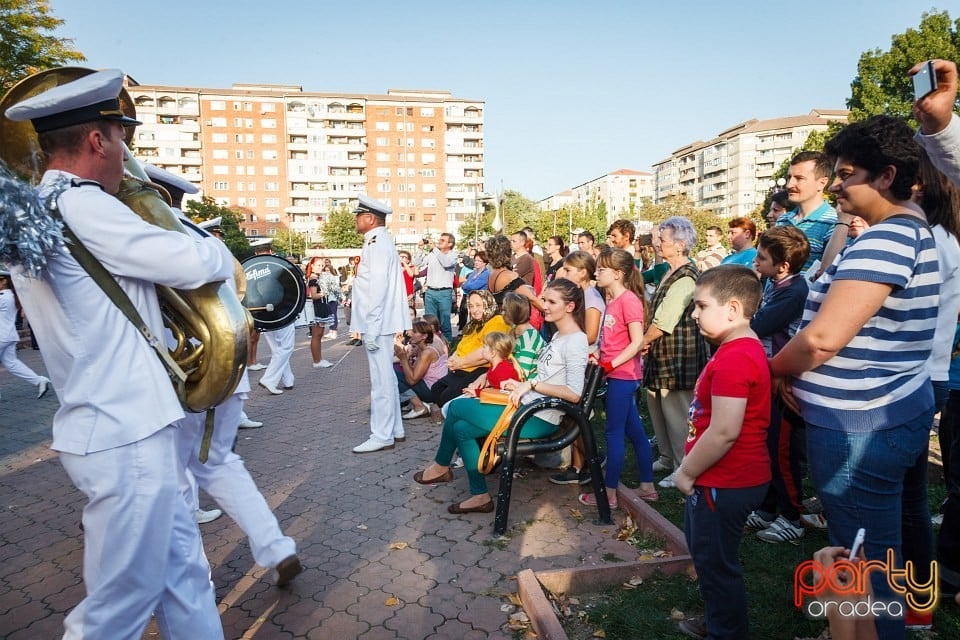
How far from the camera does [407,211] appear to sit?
3538 inches

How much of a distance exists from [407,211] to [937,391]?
89.4m

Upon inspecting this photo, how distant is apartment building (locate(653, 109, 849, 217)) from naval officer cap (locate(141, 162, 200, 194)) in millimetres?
103083

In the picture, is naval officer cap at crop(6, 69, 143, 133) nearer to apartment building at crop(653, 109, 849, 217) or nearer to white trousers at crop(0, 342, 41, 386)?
white trousers at crop(0, 342, 41, 386)

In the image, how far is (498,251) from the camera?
7.48m

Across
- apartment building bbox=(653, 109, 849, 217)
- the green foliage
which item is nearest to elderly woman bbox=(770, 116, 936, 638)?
the green foliage

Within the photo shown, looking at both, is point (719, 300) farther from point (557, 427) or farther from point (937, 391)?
point (557, 427)

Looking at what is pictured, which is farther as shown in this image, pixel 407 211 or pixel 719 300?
pixel 407 211

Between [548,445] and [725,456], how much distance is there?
5.94 ft

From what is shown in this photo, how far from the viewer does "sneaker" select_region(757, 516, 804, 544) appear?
382 cm

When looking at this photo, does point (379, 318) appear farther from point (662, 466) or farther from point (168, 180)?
point (662, 466)

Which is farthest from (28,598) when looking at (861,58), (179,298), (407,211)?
(407,211)

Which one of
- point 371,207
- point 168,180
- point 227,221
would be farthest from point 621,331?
point 227,221

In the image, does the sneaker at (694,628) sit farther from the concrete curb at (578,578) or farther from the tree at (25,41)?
the tree at (25,41)

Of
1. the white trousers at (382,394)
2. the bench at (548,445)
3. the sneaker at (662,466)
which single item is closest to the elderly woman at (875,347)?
the bench at (548,445)
